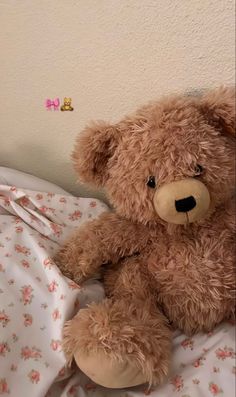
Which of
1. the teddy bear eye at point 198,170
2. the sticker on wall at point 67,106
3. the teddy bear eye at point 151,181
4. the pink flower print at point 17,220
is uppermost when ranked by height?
the sticker on wall at point 67,106

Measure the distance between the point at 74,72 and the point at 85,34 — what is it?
0.09 m

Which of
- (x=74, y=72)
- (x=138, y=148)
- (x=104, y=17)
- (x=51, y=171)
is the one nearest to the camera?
(x=138, y=148)

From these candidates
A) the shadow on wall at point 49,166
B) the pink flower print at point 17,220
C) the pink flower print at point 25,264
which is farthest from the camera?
the shadow on wall at point 49,166

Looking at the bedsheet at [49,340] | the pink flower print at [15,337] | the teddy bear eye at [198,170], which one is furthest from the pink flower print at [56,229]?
the teddy bear eye at [198,170]

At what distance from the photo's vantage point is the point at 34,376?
2.05 ft

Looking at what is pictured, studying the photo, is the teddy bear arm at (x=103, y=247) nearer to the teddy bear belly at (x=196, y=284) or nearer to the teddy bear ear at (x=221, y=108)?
the teddy bear belly at (x=196, y=284)

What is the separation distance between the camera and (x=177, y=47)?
2.35 ft

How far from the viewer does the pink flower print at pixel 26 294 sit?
72cm

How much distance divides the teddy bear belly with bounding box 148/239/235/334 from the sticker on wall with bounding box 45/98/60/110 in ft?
1.45

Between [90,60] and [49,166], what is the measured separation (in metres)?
0.32

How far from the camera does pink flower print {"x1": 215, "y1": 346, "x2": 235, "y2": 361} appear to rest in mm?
652

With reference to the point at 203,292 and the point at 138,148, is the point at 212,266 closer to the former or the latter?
the point at 203,292

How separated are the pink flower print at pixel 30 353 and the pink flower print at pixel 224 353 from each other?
292 mm

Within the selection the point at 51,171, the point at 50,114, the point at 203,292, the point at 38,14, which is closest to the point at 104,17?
the point at 38,14
